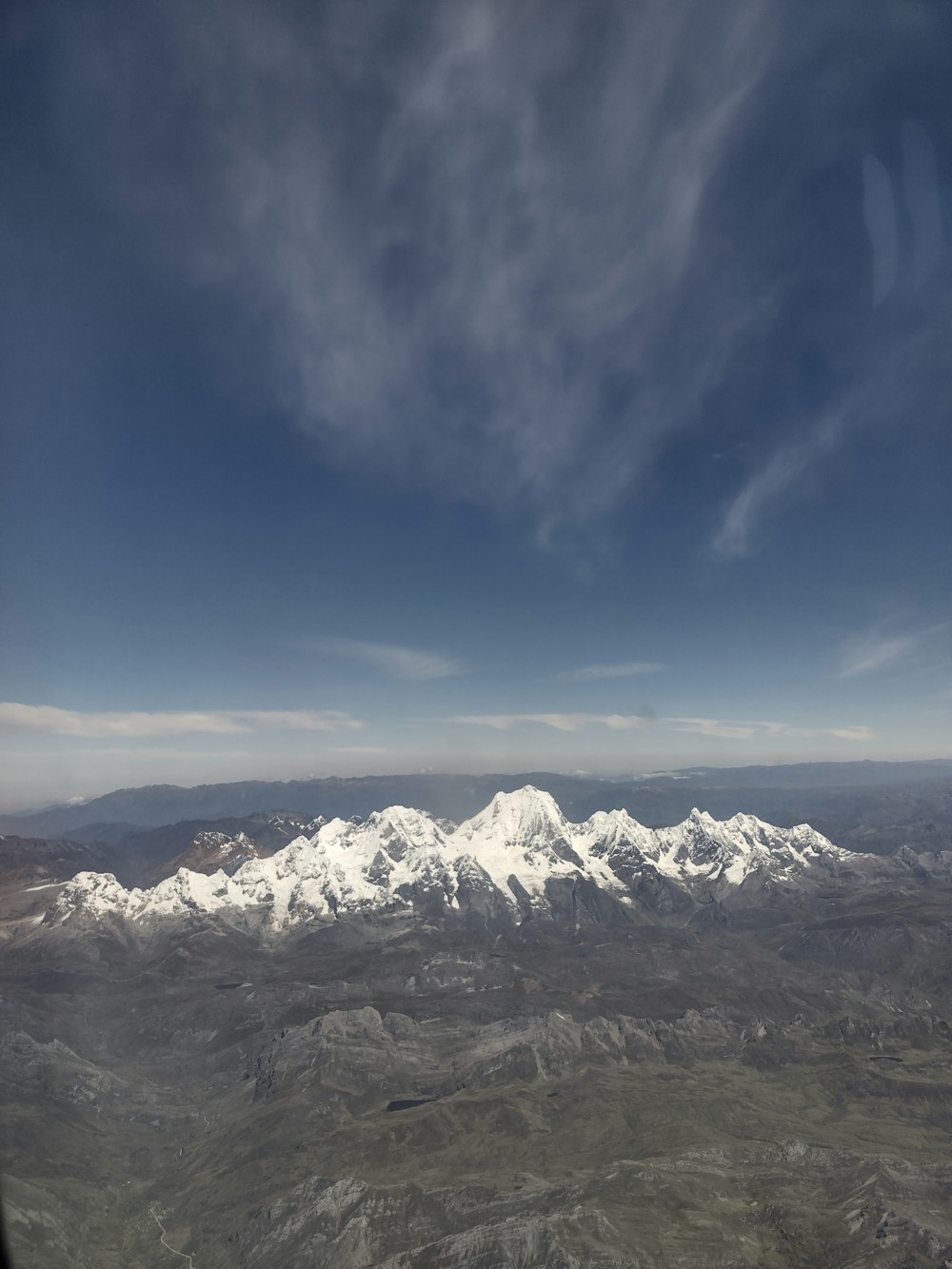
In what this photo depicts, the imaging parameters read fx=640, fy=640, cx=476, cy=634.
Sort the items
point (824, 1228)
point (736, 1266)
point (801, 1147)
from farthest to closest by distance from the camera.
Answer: point (801, 1147) < point (824, 1228) < point (736, 1266)

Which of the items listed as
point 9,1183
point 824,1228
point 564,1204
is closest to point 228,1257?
point 9,1183

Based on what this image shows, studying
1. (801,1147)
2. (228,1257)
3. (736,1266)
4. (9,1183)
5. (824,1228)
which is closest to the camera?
(736,1266)

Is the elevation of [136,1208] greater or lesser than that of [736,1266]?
lesser

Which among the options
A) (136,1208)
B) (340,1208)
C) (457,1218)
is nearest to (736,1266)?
(457,1218)

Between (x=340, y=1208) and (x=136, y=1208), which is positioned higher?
(x=340, y=1208)

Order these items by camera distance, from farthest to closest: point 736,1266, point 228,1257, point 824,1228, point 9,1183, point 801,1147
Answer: point 801,1147, point 9,1183, point 228,1257, point 824,1228, point 736,1266

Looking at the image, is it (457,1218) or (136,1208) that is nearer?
(457,1218)

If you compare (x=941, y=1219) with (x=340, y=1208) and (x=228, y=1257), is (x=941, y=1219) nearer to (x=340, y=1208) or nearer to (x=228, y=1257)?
(x=340, y=1208)

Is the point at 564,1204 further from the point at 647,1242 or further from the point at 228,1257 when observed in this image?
the point at 228,1257

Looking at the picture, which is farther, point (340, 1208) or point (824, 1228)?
point (340, 1208)
